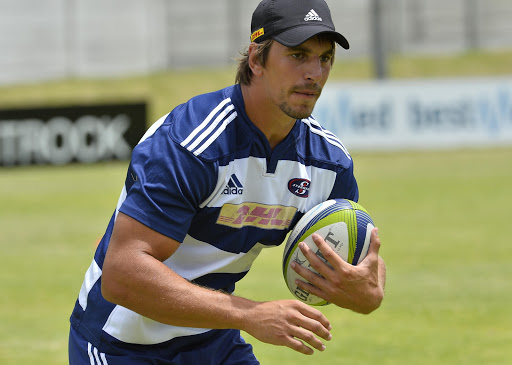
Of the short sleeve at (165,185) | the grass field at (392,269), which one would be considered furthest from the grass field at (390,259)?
the short sleeve at (165,185)

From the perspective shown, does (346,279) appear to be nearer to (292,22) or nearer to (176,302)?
(176,302)

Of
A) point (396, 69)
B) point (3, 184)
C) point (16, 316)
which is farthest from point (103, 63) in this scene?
point (16, 316)

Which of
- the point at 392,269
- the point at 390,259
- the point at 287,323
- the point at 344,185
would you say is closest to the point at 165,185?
the point at 287,323

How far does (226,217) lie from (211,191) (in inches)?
7.6

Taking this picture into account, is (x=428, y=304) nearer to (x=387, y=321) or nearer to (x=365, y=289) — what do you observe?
(x=387, y=321)

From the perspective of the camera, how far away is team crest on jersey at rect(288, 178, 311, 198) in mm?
4277

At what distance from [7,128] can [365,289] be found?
787 inches

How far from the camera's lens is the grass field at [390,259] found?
24.4 feet

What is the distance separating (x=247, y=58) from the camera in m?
4.28

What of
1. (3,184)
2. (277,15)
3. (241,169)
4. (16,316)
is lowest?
(3,184)

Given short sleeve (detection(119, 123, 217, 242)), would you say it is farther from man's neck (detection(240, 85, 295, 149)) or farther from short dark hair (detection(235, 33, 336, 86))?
short dark hair (detection(235, 33, 336, 86))

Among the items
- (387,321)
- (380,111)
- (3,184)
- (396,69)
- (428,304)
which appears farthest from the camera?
(396,69)

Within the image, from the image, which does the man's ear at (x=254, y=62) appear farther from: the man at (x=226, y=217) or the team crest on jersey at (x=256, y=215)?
the team crest on jersey at (x=256, y=215)

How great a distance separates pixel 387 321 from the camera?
820cm
